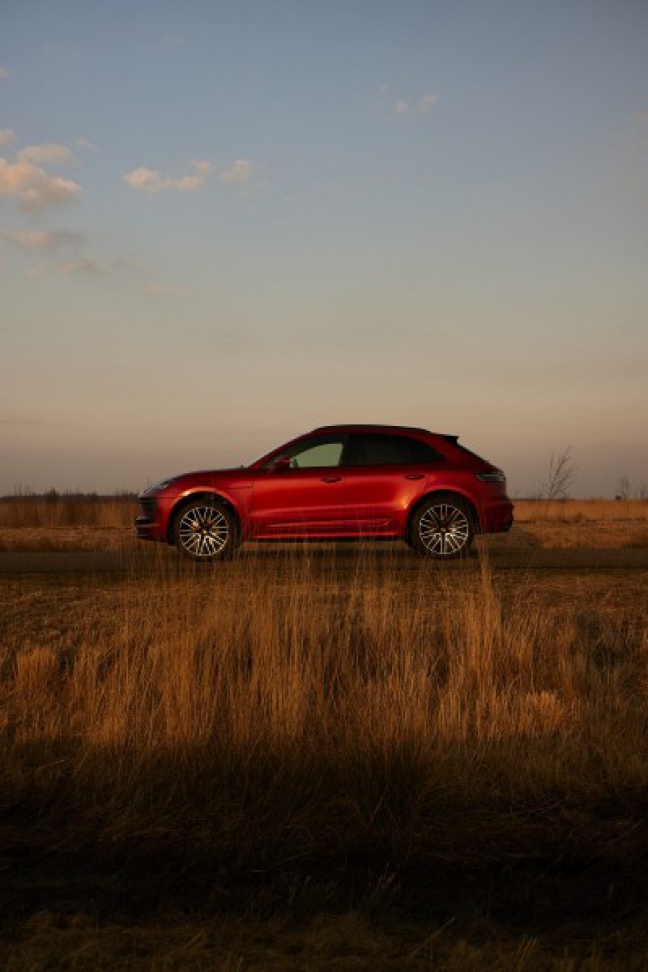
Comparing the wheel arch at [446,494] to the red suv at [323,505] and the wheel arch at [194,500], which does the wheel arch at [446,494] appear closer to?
the red suv at [323,505]

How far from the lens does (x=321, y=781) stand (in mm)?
5344

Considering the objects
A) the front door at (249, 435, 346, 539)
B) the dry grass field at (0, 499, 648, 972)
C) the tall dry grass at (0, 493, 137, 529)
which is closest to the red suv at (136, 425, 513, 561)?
the front door at (249, 435, 346, 539)

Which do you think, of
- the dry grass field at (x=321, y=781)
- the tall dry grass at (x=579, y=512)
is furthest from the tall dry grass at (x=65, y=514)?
the dry grass field at (x=321, y=781)

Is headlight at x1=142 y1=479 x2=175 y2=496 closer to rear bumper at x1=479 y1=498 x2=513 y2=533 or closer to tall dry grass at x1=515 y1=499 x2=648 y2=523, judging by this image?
rear bumper at x1=479 y1=498 x2=513 y2=533

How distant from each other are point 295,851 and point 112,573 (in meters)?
6.09

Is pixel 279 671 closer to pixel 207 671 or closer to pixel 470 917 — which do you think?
pixel 207 671

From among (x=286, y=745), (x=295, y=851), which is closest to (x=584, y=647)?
(x=286, y=745)

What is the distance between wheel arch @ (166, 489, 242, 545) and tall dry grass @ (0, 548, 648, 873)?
411 cm

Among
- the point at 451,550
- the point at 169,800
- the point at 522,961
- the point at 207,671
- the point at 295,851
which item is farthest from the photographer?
the point at 451,550

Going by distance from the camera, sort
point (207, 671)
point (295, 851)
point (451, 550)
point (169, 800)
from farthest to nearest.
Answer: point (451, 550), point (207, 671), point (169, 800), point (295, 851)

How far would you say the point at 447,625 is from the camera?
26.3ft

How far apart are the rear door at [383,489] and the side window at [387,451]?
1 cm

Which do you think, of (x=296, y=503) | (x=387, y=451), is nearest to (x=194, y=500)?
(x=296, y=503)

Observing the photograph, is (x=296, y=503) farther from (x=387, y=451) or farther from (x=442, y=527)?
(x=442, y=527)
